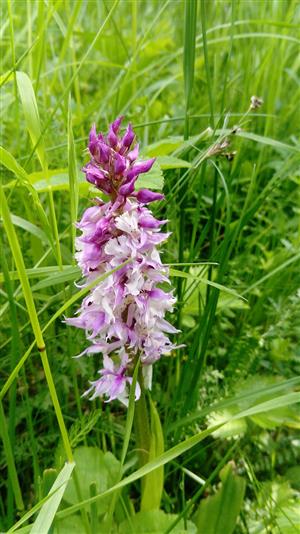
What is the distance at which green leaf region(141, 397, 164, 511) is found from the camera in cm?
106

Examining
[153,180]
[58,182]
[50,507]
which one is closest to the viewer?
[50,507]

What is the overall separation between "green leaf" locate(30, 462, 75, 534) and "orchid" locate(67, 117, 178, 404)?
0.23 m

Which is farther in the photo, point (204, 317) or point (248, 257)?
point (248, 257)

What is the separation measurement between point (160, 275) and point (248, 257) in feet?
2.10

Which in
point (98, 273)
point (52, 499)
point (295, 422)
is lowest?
point (295, 422)

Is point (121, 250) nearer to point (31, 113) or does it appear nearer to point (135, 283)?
point (135, 283)

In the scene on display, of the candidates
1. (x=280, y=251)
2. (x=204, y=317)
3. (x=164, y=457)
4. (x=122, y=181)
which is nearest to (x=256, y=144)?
(x=280, y=251)

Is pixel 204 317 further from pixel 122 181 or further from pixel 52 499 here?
pixel 52 499

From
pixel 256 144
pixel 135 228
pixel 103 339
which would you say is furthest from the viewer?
pixel 256 144

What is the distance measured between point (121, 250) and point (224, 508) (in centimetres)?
45

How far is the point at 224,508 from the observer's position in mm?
1023

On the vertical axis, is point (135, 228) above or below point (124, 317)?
above

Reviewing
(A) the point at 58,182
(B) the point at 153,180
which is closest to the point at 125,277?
(B) the point at 153,180

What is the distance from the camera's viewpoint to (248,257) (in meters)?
1.56
